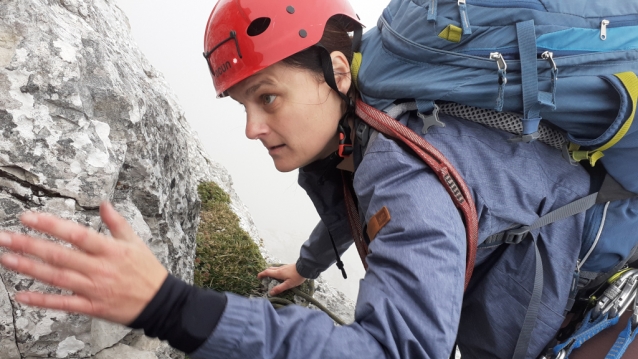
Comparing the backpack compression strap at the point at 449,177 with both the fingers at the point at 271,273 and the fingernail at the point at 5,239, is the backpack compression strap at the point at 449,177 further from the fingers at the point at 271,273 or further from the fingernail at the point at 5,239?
the fingers at the point at 271,273

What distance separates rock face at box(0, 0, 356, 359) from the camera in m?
2.67

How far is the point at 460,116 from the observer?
270 centimetres

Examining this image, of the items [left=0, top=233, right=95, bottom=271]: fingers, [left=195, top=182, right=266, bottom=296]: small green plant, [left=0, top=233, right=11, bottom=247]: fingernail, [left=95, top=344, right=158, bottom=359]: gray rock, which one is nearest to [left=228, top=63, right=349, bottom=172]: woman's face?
[left=0, top=233, right=95, bottom=271]: fingers

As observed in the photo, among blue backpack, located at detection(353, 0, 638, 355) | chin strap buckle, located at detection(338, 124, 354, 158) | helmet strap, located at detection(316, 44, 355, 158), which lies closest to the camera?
blue backpack, located at detection(353, 0, 638, 355)

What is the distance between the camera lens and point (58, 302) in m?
1.52

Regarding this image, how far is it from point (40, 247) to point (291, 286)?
355 centimetres

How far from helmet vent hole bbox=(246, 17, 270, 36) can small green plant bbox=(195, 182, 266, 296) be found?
9.42ft

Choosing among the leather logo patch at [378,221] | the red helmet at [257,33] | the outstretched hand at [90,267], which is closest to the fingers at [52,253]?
the outstretched hand at [90,267]

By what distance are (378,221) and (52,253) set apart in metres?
1.47

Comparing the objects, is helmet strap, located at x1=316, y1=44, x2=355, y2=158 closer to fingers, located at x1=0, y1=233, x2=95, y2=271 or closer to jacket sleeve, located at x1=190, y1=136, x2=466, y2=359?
jacket sleeve, located at x1=190, y1=136, x2=466, y2=359

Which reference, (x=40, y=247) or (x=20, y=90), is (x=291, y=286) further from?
(x=40, y=247)

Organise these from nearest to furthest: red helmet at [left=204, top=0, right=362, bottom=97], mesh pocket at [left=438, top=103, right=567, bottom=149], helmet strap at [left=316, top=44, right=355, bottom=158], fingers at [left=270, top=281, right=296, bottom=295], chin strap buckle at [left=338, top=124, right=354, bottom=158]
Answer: mesh pocket at [left=438, top=103, right=567, bottom=149]
red helmet at [left=204, top=0, right=362, bottom=97]
helmet strap at [left=316, top=44, right=355, bottom=158]
chin strap buckle at [left=338, top=124, right=354, bottom=158]
fingers at [left=270, top=281, right=296, bottom=295]

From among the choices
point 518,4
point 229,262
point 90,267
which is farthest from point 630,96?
point 229,262

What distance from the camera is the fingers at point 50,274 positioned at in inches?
58.6
